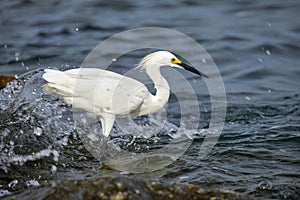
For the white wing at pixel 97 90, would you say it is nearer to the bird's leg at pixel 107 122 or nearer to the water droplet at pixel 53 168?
the bird's leg at pixel 107 122

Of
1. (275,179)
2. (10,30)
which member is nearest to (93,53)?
(10,30)

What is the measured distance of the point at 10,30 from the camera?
1107 cm

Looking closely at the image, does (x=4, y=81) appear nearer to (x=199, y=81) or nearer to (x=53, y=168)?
(x=53, y=168)

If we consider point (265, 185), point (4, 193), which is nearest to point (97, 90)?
point (4, 193)

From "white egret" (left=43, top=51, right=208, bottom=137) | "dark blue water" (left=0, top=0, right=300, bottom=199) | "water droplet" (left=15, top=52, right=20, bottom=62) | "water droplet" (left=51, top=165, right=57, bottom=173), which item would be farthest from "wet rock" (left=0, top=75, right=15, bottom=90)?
"water droplet" (left=15, top=52, right=20, bottom=62)

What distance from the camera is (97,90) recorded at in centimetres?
562

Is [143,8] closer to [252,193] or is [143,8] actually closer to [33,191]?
[252,193]

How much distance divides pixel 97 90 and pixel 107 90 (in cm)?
9

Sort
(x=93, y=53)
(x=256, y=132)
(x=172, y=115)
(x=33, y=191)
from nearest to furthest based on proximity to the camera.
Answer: (x=33, y=191)
(x=256, y=132)
(x=172, y=115)
(x=93, y=53)

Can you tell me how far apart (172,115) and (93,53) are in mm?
2773

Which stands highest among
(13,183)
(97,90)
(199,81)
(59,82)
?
(59,82)

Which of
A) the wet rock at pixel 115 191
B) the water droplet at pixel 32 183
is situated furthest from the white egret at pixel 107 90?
the wet rock at pixel 115 191

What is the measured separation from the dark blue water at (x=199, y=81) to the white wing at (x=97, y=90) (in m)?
0.54

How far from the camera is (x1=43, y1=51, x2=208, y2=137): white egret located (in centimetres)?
555
